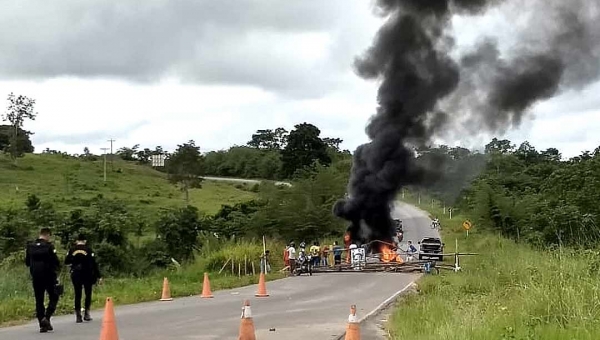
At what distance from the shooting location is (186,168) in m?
71.4

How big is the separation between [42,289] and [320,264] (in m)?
21.5

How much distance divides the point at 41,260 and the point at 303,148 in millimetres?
67365

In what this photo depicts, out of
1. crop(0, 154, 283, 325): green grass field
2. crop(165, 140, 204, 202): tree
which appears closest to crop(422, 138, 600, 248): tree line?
crop(0, 154, 283, 325): green grass field

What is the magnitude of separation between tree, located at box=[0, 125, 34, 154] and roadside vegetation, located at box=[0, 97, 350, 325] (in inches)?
5.5

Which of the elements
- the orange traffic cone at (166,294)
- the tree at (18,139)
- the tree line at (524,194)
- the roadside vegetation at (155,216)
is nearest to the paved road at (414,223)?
the tree line at (524,194)

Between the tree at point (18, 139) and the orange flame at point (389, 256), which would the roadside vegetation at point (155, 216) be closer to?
the tree at point (18, 139)

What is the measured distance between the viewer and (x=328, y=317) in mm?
15750

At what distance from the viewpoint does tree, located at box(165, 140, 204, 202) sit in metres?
70.8

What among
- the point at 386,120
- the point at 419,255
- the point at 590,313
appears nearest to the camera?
the point at 590,313

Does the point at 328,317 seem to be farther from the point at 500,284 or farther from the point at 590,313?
the point at 590,313

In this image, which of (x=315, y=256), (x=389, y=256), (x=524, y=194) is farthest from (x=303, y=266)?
(x=524, y=194)

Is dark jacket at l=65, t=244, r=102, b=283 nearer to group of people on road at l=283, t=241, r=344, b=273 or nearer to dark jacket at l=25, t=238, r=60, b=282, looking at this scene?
dark jacket at l=25, t=238, r=60, b=282

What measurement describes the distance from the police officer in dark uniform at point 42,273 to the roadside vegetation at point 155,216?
6.27ft

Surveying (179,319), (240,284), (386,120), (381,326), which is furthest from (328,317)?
(386,120)
